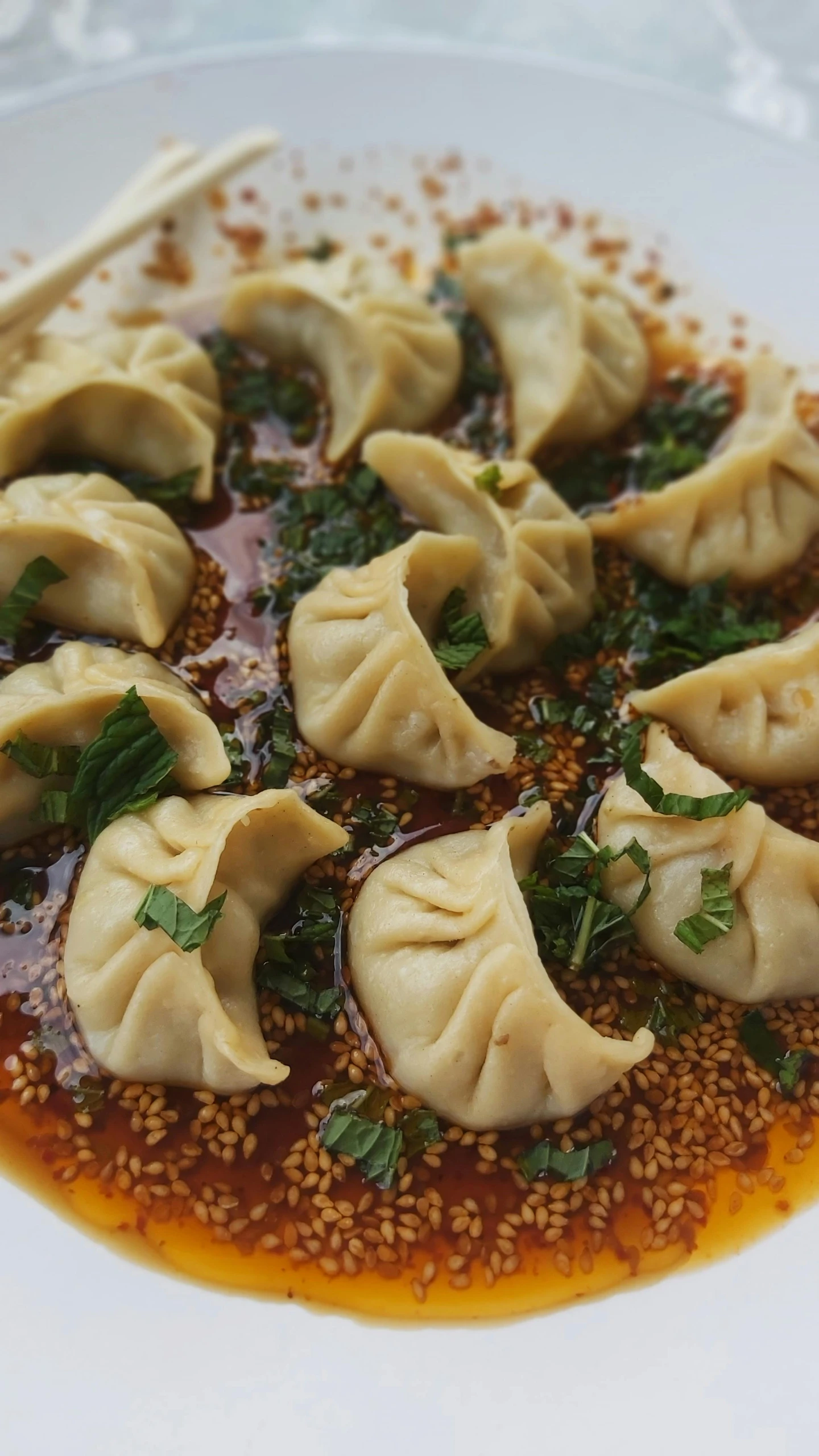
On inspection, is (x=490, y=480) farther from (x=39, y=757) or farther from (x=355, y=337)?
(x=39, y=757)

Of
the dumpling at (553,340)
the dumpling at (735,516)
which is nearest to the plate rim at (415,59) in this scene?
the dumpling at (553,340)

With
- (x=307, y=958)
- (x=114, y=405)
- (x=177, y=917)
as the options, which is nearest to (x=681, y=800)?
(x=307, y=958)

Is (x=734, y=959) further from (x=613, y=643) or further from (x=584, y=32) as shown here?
(x=584, y=32)

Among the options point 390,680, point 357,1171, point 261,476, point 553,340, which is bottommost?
point 357,1171

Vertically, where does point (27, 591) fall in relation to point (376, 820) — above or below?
above

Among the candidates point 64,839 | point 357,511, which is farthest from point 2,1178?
point 357,511

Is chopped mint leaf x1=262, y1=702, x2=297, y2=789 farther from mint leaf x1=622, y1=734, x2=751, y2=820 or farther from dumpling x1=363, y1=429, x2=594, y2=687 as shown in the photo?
mint leaf x1=622, y1=734, x2=751, y2=820

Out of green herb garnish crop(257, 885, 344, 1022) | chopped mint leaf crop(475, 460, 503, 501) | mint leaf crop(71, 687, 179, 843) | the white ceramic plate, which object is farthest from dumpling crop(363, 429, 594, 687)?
the white ceramic plate
